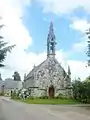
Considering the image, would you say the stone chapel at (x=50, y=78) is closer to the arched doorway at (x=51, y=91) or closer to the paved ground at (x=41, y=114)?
the arched doorway at (x=51, y=91)

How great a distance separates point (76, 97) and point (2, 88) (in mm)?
61316

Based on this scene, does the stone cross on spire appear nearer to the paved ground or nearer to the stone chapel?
the stone chapel

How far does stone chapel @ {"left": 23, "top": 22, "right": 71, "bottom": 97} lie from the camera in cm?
6700

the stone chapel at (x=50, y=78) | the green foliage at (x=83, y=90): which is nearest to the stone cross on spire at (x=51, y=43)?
the stone chapel at (x=50, y=78)

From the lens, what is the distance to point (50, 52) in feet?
227

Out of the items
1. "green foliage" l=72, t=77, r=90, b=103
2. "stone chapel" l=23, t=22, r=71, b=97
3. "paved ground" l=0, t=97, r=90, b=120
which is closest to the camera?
"paved ground" l=0, t=97, r=90, b=120

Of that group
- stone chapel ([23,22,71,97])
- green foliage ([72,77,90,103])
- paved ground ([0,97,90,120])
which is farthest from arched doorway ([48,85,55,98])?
paved ground ([0,97,90,120])

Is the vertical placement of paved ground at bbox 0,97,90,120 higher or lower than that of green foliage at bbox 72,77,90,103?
lower

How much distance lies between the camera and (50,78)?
6800 cm

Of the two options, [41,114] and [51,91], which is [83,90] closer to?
[51,91]

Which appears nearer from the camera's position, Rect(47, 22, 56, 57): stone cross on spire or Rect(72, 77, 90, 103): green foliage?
Rect(72, 77, 90, 103): green foliage

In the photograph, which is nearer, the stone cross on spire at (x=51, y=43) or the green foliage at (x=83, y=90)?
the green foliage at (x=83, y=90)

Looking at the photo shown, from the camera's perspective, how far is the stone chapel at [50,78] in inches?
2638

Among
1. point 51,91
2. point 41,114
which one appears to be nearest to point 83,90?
point 51,91
